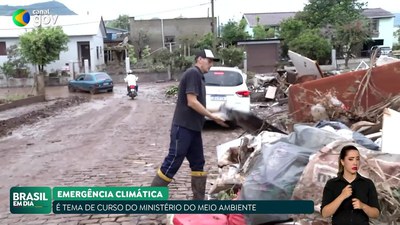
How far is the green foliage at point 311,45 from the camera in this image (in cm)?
3872

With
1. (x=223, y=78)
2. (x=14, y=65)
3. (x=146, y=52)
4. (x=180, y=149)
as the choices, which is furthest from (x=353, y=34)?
(x=180, y=149)

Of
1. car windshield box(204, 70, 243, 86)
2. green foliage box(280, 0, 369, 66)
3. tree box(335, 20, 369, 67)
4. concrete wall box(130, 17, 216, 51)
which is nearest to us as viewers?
car windshield box(204, 70, 243, 86)

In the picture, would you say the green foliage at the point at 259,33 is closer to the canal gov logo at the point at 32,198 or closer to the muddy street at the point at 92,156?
the muddy street at the point at 92,156

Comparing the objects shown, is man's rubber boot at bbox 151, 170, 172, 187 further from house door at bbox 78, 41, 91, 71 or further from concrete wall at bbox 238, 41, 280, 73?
house door at bbox 78, 41, 91, 71

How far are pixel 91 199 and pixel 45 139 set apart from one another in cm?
888

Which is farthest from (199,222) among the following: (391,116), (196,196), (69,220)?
(391,116)

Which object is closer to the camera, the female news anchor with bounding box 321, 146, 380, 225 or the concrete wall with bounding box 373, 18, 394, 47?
the female news anchor with bounding box 321, 146, 380, 225

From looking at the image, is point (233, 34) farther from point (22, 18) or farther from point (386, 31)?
point (386, 31)

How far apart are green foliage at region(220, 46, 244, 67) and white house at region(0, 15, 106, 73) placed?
1356 centimetres

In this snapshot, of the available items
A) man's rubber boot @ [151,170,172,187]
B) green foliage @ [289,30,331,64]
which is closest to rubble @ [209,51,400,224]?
man's rubber boot @ [151,170,172,187]

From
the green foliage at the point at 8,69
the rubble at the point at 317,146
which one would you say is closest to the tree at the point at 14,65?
the green foliage at the point at 8,69

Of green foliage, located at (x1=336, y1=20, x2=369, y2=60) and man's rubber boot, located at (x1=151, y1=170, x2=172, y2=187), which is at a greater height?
green foliage, located at (x1=336, y1=20, x2=369, y2=60)

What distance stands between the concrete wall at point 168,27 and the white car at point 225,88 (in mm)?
42643

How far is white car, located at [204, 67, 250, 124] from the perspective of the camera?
38.5 feet
